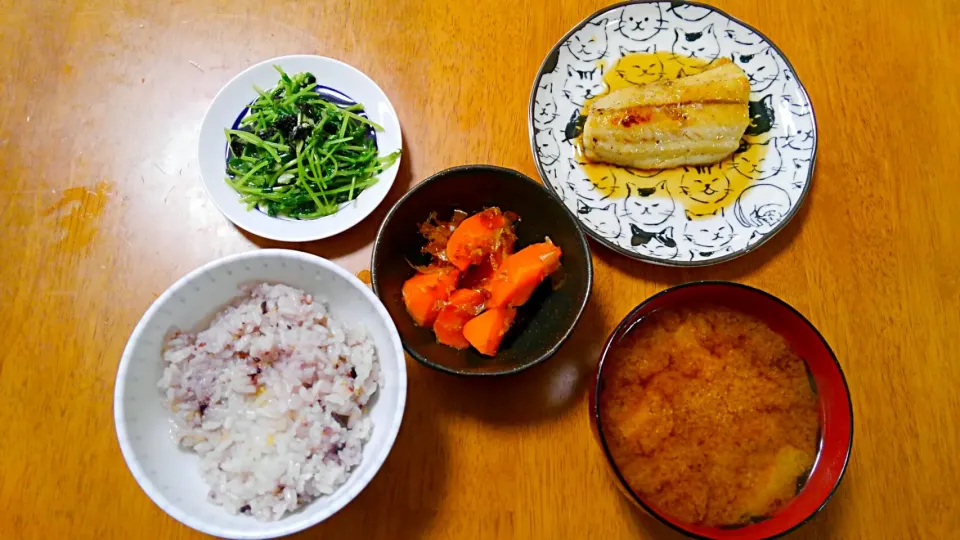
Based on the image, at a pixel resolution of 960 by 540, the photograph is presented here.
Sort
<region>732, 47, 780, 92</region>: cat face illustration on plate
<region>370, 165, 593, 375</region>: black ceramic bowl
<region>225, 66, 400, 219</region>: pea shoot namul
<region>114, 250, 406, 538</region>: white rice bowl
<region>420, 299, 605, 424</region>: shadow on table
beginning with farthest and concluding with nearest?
<region>732, 47, 780, 92</region>: cat face illustration on plate < <region>225, 66, 400, 219</region>: pea shoot namul < <region>420, 299, 605, 424</region>: shadow on table < <region>370, 165, 593, 375</region>: black ceramic bowl < <region>114, 250, 406, 538</region>: white rice bowl

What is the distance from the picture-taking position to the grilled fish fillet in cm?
151

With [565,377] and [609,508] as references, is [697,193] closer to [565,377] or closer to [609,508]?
[565,377]

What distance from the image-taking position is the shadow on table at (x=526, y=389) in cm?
136

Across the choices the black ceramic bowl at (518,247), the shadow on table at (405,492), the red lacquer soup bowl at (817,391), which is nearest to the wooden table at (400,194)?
the shadow on table at (405,492)

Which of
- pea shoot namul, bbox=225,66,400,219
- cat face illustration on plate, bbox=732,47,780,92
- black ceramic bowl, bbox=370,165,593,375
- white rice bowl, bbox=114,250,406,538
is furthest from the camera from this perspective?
cat face illustration on plate, bbox=732,47,780,92

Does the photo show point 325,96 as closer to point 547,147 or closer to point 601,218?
point 547,147

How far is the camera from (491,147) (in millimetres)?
1523

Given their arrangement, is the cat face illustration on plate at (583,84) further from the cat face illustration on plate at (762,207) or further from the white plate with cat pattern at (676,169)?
the cat face illustration on plate at (762,207)

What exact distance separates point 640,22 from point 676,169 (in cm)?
38

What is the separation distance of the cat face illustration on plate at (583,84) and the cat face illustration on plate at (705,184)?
0.97 ft

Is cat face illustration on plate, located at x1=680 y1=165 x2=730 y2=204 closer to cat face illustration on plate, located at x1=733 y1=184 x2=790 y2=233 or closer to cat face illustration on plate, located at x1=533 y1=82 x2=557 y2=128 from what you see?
cat face illustration on plate, located at x1=733 y1=184 x2=790 y2=233

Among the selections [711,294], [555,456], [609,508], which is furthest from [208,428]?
[711,294]

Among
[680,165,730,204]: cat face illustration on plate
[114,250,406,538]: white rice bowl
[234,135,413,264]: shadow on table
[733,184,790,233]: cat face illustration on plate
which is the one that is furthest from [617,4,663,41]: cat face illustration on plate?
[114,250,406,538]: white rice bowl

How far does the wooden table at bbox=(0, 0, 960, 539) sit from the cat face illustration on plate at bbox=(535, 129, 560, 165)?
0.14 ft
